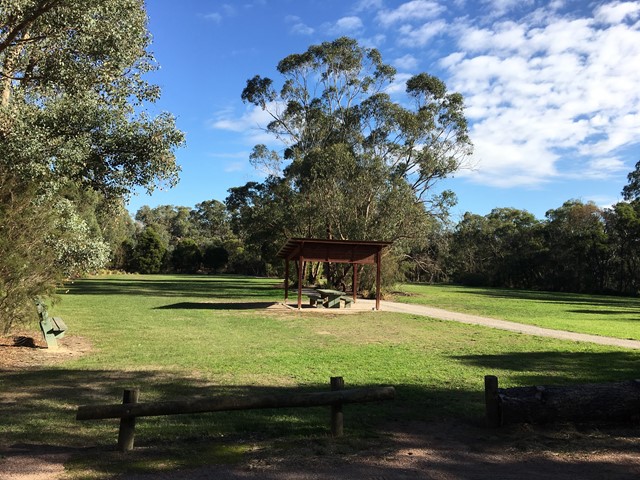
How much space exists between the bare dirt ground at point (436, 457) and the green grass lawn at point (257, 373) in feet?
0.86

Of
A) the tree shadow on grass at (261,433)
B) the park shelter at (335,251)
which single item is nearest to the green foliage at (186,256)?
the park shelter at (335,251)

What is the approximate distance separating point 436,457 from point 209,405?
7.01 ft

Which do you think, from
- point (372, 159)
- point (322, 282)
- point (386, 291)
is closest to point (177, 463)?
point (386, 291)

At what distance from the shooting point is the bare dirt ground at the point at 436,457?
3934mm

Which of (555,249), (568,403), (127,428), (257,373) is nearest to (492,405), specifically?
(568,403)

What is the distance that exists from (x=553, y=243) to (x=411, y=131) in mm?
37846

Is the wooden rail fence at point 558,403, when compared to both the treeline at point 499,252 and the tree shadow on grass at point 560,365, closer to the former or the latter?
the tree shadow on grass at point 560,365

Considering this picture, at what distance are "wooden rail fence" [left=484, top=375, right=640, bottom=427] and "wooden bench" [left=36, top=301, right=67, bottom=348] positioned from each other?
852cm

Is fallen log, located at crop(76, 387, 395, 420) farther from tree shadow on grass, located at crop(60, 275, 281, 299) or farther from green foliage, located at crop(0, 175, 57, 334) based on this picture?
tree shadow on grass, located at crop(60, 275, 281, 299)

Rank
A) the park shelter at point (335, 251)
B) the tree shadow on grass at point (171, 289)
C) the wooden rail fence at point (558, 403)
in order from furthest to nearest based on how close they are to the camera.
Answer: the tree shadow on grass at point (171, 289) → the park shelter at point (335, 251) → the wooden rail fence at point (558, 403)

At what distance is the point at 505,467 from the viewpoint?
A: 4199 millimetres

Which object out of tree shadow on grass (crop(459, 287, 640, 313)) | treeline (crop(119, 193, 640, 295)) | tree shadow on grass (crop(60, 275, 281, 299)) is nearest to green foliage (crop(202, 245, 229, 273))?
treeline (crop(119, 193, 640, 295))

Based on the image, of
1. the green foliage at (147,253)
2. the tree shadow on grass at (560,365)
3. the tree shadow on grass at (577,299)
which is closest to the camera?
the tree shadow on grass at (560,365)

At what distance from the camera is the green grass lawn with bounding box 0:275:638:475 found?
5.05m
